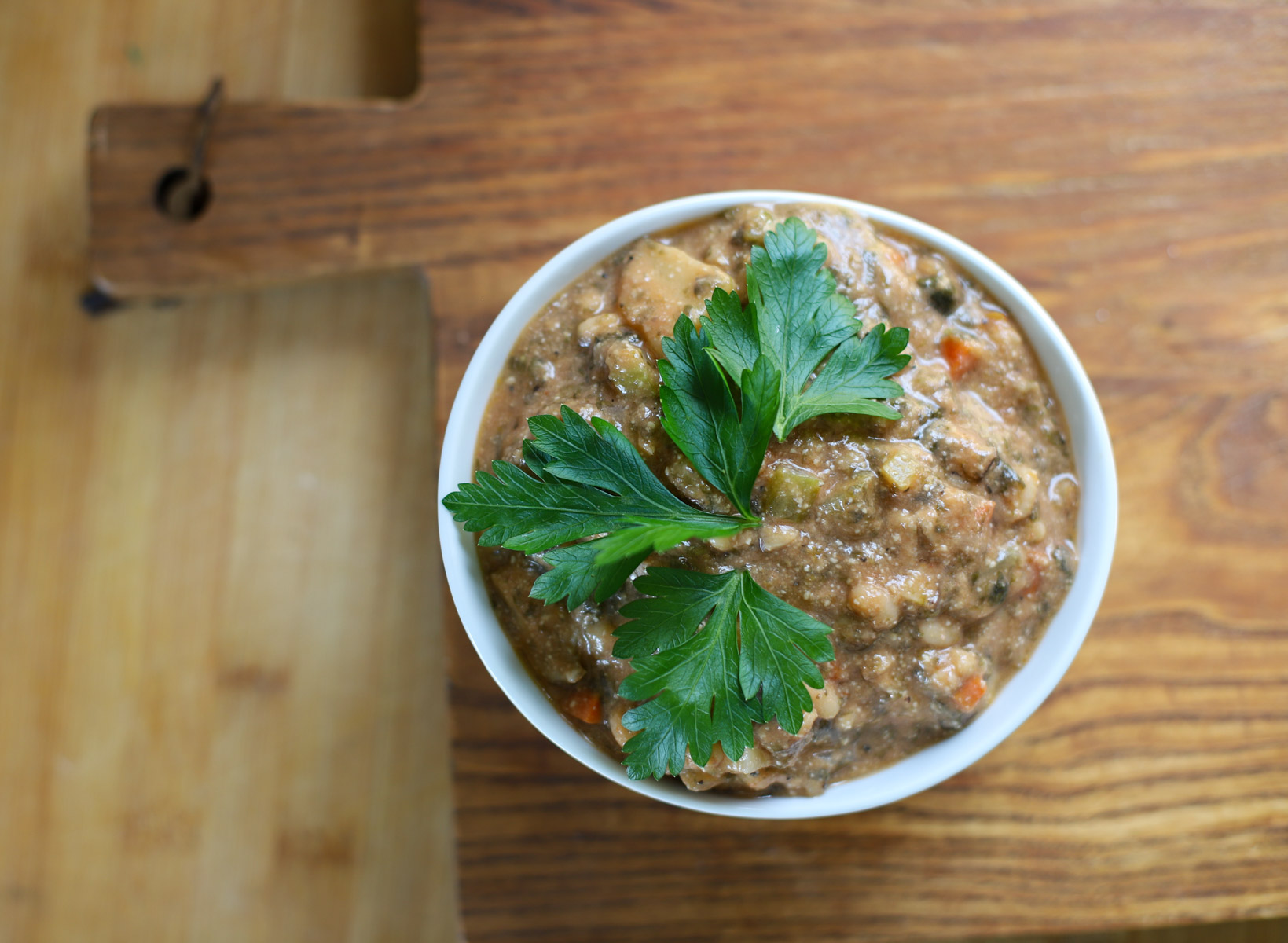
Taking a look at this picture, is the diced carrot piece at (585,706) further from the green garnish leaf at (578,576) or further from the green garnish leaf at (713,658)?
the green garnish leaf at (578,576)

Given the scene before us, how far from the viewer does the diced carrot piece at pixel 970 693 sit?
2086 millimetres

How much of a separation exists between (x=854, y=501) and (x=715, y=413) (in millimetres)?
330

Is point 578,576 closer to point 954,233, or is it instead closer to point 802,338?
point 802,338

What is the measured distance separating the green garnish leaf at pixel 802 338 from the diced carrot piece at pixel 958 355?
0.27 meters

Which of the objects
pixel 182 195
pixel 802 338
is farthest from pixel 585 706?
pixel 182 195

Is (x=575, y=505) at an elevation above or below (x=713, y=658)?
above

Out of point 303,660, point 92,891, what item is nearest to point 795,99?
point 303,660

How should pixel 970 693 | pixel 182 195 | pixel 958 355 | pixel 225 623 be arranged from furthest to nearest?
pixel 225 623
pixel 182 195
pixel 958 355
pixel 970 693

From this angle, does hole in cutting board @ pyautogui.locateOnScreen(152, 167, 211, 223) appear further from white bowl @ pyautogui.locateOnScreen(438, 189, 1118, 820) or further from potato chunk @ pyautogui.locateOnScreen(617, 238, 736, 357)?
potato chunk @ pyautogui.locateOnScreen(617, 238, 736, 357)

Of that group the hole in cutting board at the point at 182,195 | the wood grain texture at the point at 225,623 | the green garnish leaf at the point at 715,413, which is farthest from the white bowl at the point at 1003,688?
the hole in cutting board at the point at 182,195

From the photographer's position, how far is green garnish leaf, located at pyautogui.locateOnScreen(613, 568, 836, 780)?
1.87m

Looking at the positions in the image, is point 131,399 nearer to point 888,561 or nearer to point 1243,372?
point 888,561

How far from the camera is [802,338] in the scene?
199cm

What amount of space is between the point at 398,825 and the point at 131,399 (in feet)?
5.53
